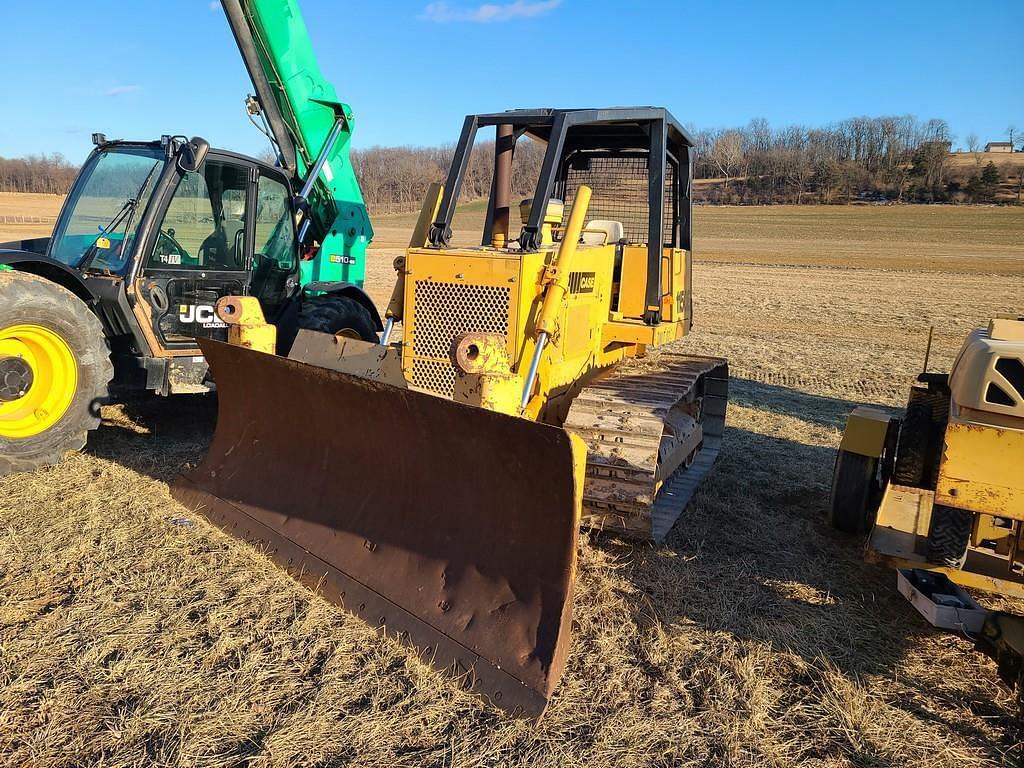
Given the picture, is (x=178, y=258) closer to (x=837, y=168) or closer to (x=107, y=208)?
(x=107, y=208)

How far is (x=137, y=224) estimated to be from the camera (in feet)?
18.7

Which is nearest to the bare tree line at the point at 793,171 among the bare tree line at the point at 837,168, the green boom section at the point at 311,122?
the bare tree line at the point at 837,168

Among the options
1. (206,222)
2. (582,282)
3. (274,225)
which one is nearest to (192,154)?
(206,222)

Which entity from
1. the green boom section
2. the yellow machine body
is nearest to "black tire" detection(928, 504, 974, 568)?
the yellow machine body

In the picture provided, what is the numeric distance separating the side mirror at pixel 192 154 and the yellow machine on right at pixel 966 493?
5.15 metres

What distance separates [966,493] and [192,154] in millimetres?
5567

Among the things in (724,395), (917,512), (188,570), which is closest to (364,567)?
(188,570)

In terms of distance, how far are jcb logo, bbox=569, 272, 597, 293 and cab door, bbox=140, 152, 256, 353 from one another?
10.2 feet

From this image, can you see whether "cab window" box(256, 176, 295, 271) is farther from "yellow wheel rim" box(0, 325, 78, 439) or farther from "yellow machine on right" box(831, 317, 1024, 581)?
"yellow machine on right" box(831, 317, 1024, 581)

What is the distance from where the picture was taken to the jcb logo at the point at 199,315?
5.89 metres

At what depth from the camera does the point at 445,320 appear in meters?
4.54

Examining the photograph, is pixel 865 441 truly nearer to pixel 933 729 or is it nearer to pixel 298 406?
pixel 933 729

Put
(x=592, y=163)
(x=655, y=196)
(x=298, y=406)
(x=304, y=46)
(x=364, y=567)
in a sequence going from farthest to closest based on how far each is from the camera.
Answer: (x=304, y=46) → (x=592, y=163) → (x=655, y=196) → (x=298, y=406) → (x=364, y=567)

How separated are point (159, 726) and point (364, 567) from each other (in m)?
1.21
